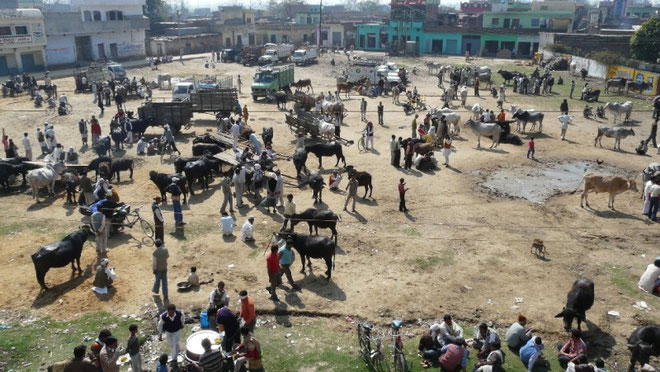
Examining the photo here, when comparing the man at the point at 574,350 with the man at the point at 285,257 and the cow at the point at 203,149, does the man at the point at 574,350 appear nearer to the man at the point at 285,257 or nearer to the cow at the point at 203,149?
the man at the point at 285,257

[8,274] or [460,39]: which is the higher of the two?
[460,39]

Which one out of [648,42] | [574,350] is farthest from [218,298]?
[648,42]

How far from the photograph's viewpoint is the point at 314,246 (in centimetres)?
1261

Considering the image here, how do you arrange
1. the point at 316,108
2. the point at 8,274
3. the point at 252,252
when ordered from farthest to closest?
the point at 316,108
the point at 252,252
the point at 8,274

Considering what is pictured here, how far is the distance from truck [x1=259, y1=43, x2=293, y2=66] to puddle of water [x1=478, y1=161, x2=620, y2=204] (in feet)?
133

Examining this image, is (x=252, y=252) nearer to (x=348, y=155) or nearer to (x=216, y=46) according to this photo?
(x=348, y=155)

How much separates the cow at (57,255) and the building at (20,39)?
134ft

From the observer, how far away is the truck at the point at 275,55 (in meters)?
57.2

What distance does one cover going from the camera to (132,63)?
5853cm

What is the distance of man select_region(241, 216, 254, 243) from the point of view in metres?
14.7

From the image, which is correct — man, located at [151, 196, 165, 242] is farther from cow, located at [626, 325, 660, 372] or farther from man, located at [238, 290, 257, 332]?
cow, located at [626, 325, 660, 372]

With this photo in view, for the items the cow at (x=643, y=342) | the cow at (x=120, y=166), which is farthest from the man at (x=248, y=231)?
the cow at (x=643, y=342)

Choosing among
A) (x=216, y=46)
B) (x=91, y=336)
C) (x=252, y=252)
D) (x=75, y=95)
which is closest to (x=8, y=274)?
(x=91, y=336)

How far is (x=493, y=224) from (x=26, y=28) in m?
47.8
